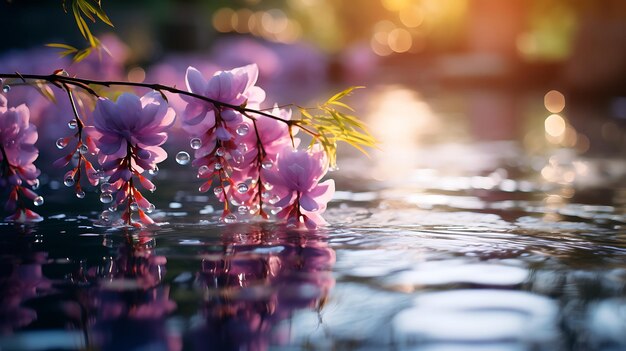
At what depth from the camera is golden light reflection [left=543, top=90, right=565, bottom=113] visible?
9711 mm

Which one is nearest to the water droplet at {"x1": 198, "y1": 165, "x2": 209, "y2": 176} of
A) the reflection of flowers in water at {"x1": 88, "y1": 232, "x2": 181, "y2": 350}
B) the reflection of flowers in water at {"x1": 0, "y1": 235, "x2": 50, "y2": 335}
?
the reflection of flowers in water at {"x1": 88, "y1": 232, "x2": 181, "y2": 350}

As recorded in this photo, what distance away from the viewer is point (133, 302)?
71.1 inches

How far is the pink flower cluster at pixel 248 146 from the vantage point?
2201 millimetres

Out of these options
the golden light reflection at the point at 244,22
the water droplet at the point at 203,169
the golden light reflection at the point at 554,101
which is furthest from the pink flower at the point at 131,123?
the golden light reflection at the point at 244,22

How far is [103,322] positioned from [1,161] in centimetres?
97

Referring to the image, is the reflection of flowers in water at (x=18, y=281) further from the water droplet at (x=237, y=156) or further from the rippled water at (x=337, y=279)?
the water droplet at (x=237, y=156)

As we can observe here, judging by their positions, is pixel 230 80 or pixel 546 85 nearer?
pixel 230 80

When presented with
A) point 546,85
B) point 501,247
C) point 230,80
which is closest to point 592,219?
point 501,247

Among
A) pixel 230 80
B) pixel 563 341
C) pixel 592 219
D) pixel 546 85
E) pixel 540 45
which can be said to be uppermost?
pixel 540 45

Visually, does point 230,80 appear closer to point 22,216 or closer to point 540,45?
point 22,216

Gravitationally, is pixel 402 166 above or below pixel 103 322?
above

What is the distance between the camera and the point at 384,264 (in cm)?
216

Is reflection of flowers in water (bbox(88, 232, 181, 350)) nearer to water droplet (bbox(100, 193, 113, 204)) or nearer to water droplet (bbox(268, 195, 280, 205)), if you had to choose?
water droplet (bbox(100, 193, 113, 204))

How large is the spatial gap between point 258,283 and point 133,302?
0.28 meters
